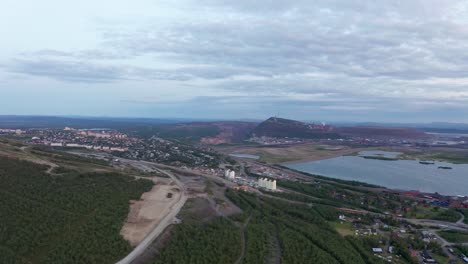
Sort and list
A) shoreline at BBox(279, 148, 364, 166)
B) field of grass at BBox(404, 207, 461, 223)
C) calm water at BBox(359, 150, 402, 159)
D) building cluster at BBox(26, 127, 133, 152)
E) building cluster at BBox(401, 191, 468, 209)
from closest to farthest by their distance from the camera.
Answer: field of grass at BBox(404, 207, 461, 223) → building cluster at BBox(401, 191, 468, 209) → building cluster at BBox(26, 127, 133, 152) → shoreline at BBox(279, 148, 364, 166) → calm water at BBox(359, 150, 402, 159)

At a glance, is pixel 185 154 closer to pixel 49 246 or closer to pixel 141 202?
Answer: pixel 141 202

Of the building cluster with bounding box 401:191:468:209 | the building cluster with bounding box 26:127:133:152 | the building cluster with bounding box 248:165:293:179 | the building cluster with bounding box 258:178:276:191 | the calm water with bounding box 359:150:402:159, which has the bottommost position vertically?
the building cluster with bounding box 401:191:468:209

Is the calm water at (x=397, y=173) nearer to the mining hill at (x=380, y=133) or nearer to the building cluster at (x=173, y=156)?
the building cluster at (x=173, y=156)

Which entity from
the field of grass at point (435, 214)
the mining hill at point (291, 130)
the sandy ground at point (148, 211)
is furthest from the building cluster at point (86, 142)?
the mining hill at point (291, 130)

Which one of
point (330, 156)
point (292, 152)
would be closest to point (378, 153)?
point (330, 156)

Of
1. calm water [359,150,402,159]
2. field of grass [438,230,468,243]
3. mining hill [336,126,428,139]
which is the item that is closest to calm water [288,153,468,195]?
calm water [359,150,402,159]

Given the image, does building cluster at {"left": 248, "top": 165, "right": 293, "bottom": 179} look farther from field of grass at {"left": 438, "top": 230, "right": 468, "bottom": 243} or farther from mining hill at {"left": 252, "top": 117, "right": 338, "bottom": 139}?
mining hill at {"left": 252, "top": 117, "right": 338, "bottom": 139}

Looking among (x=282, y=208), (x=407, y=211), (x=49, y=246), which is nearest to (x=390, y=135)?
(x=407, y=211)
